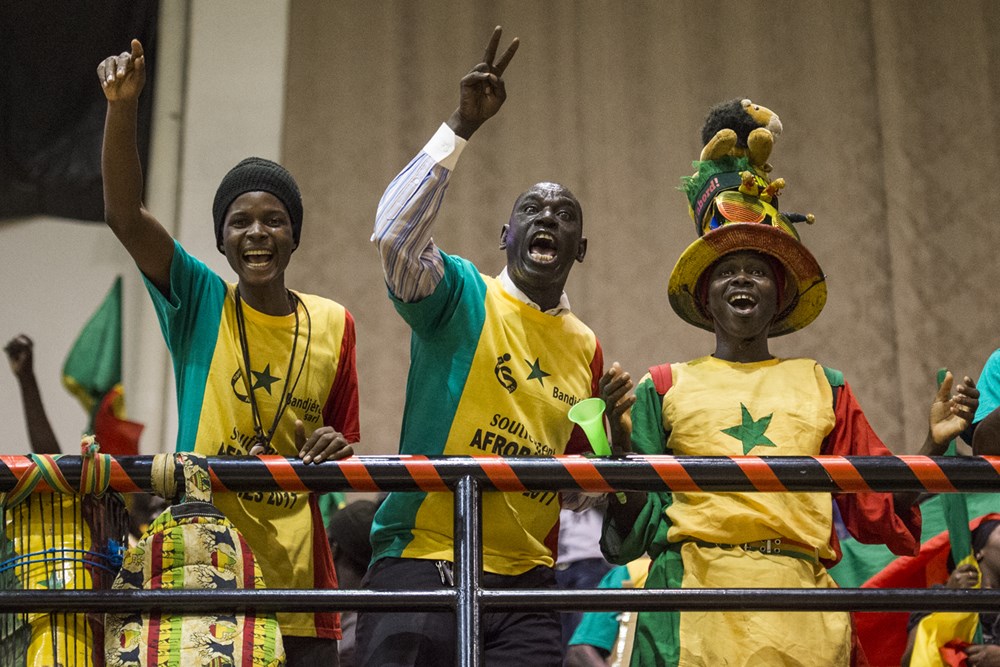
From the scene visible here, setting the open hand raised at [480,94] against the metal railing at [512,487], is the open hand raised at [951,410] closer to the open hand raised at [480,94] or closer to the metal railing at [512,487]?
the metal railing at [512,487]

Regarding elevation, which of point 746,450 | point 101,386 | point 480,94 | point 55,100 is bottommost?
point 746,450

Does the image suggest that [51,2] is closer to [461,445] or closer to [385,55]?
[385,55]

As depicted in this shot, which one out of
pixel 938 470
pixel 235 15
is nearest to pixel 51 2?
pixel 235 15

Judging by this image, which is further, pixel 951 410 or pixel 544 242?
pixel 544 242

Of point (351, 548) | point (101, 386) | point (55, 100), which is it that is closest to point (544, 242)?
point (351, 548)

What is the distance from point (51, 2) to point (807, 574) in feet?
17.5

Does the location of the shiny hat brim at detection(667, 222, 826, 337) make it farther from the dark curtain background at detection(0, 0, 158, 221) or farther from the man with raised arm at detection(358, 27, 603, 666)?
the dark curtain background at detection(0, 0, 158, 221)

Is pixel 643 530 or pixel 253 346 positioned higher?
pixel 253 346

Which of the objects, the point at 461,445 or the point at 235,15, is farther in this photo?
the point at 235,15

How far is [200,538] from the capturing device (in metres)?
2.24

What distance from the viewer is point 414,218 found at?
284 centimetres

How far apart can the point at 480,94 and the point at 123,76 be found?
76cm

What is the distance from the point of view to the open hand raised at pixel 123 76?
2.59m

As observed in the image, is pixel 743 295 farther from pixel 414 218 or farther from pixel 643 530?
pixel 414 218
